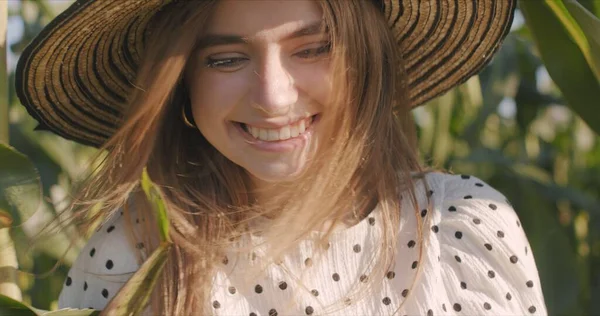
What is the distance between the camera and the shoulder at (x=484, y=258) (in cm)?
119

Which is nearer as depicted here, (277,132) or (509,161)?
(277,132)

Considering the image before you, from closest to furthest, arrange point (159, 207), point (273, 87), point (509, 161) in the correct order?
1. point (159, 207)
2. point (273, 87)
3. point (509, 161)

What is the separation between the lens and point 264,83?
43.6 inches

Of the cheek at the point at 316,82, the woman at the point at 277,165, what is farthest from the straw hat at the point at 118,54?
the cheek at the point at 316,82

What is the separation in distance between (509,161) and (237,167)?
0.84m

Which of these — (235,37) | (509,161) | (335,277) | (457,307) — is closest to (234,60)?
(235,37)

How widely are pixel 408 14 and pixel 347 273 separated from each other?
0.31m

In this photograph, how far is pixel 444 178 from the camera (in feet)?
4.24

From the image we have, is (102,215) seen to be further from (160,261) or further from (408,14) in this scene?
(408,14)

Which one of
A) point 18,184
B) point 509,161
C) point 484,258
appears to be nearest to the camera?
point 18,184

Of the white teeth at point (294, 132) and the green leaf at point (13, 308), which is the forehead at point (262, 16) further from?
the green leaf at point (13, 308)

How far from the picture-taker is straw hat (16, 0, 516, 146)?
3.76ft

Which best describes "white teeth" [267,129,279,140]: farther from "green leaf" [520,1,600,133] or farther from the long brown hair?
"green leaf" [520,1,600,133]

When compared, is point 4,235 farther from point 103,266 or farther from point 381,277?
point 381,277
